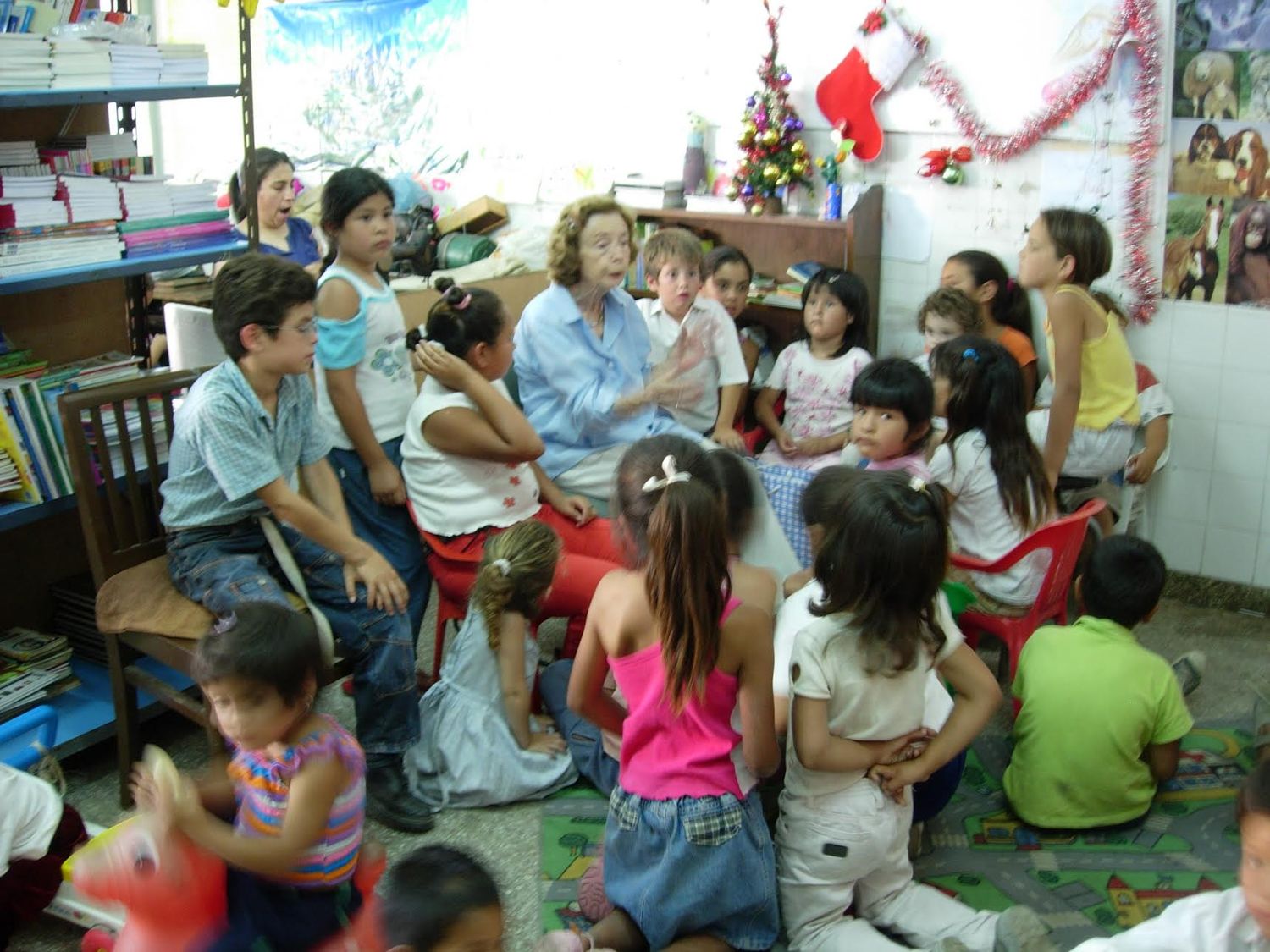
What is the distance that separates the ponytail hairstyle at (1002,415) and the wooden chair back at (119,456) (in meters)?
1.86

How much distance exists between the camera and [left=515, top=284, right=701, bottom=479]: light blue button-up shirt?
334cm

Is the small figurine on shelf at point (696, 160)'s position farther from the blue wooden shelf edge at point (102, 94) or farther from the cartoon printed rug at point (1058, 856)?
the cartoon printed rug at point (1058, 856)

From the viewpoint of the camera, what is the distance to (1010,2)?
3.96 metres

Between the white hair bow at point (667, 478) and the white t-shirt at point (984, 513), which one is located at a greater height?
the white hair bow at point (667, 478)

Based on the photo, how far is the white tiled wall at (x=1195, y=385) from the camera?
3842 mm

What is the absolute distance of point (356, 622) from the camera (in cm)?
275

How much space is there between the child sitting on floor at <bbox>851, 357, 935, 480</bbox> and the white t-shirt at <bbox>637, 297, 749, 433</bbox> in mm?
759

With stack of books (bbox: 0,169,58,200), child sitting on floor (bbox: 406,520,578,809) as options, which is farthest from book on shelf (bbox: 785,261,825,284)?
stack of books (bbox: 0,169,58,200)

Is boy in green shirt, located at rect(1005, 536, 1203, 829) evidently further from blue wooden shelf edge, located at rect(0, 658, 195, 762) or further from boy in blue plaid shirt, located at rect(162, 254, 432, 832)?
blue wooden shelf edge, located at rect(0, 658, 195, 762)

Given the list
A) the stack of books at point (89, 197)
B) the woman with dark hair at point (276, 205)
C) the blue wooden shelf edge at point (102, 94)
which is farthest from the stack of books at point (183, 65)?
the woman with dark hair at point (276, 205)

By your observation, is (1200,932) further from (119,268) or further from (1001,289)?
(1001,289)

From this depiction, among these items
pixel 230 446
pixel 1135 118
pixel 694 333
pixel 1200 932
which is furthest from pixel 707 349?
pixel 1200 932

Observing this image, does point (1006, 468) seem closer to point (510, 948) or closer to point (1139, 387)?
point (1139, 387)

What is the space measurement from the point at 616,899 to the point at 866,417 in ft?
4.48
